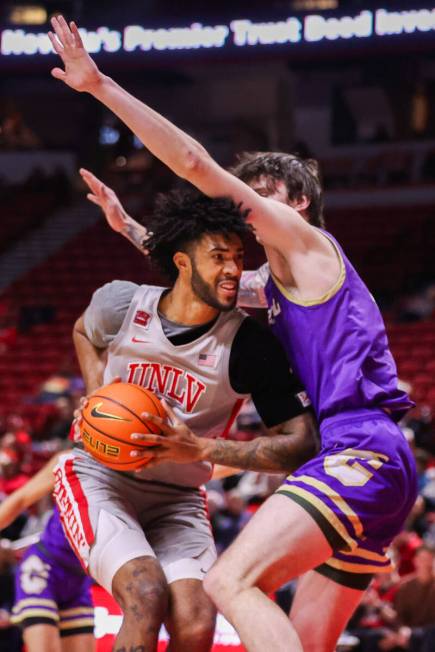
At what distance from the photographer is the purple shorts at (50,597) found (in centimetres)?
514

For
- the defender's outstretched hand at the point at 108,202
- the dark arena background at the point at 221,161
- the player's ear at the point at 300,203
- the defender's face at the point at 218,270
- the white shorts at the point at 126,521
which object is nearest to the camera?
the white shorts at the point at 126,521

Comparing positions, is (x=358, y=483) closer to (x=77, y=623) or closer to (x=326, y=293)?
(x=326, y=293)

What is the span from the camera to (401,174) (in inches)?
780

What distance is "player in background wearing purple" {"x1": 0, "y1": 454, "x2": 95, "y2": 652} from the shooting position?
5.12 m

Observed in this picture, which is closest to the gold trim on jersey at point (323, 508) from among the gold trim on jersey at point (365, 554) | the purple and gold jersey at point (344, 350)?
the gold trim on jersey at point (365, 554)

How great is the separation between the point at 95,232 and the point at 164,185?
1537mm

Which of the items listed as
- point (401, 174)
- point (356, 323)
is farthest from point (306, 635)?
point (401, 174)

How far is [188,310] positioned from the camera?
4305 mm

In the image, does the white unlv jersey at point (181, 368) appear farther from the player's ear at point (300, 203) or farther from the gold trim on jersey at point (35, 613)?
the gold trim on jersey at point (35, 613)

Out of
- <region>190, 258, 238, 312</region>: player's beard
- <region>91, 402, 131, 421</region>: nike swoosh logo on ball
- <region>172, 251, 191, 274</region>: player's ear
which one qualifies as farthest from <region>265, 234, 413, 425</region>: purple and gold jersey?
<region>91, 402, 131, 421</region>: nike swoosh logo on ball

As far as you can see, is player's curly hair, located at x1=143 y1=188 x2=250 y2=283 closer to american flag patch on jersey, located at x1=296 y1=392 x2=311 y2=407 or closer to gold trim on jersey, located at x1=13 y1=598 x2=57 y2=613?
american flag patch on jersey, located at x1=296 y1=392 x2=311 y2=407

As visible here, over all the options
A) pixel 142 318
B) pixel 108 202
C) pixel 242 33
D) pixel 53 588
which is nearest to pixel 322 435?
pixel 142 318

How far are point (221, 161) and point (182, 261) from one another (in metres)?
17.2

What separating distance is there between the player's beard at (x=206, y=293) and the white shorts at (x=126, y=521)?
0.76 m
